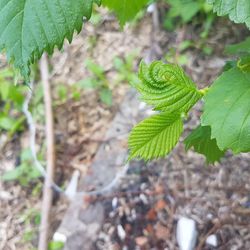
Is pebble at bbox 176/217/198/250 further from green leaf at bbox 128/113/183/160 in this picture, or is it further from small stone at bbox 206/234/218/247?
green leaf at bbox 128/113/183/160

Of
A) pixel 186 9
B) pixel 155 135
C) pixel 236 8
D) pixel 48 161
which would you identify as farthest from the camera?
pixel 186 9

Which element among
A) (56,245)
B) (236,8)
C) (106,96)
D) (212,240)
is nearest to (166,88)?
(236,8)

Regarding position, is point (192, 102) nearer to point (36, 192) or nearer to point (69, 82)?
point (36, 192)

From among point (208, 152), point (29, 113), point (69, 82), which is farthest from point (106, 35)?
point (208, 152)

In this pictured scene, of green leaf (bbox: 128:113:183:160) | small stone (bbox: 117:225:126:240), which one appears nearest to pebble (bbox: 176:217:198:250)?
small stone (bbox: 117:225:126:240)

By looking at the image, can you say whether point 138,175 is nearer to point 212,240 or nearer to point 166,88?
point 212,240

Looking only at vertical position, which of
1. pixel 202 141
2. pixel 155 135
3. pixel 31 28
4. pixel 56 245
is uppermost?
pixel 31 28
